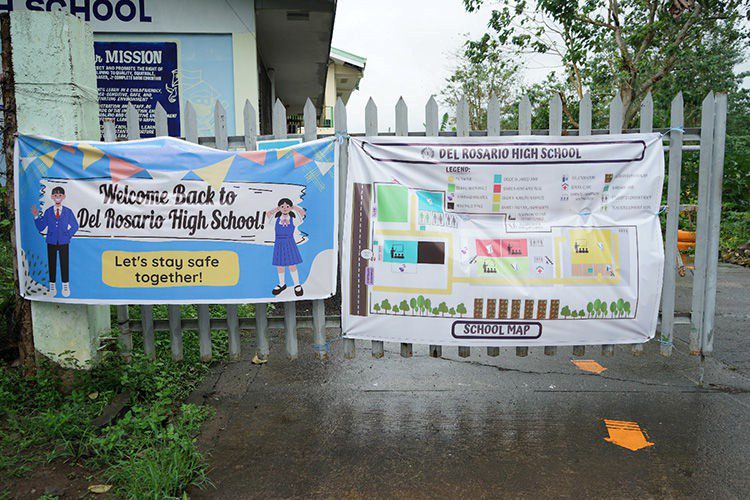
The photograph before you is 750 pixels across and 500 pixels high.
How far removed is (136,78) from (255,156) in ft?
17.4

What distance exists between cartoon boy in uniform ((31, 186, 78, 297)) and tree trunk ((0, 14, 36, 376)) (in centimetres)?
31

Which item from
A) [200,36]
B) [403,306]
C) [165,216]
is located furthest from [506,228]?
[200,36]

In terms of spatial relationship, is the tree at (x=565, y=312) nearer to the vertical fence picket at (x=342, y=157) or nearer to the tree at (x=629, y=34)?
the vertical fence picket at (x=342, y=157)

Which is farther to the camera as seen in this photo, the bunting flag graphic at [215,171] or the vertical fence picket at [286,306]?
the vertical fence picket at [286,306]

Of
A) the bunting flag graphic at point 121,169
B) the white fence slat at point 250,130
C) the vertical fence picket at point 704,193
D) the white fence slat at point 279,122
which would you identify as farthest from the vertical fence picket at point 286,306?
the vertical fence picket at point 704,193

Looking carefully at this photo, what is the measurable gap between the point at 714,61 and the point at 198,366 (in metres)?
20.8

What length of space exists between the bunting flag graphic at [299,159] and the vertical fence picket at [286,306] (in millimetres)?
220

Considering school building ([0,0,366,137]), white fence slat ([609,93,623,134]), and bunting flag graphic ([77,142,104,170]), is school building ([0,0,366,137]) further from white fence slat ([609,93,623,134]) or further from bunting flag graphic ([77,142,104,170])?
white fence slat ([609,93,623,134])

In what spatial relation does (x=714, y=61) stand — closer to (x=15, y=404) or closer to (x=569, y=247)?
(x=569, y=247)

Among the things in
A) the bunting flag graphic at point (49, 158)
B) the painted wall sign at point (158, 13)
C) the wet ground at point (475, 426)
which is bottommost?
the wet ground at point (475, 426)

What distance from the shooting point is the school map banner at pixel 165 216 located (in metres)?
3.55

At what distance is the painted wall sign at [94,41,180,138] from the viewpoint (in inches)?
305

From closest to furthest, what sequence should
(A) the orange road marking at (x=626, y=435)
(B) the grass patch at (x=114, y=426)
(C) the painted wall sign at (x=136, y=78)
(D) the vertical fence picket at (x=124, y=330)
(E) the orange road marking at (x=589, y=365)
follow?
(B) the grass patch at (x=114, y=426), (A) the orange road marking at (x=626, y=435), (D) the vertical fence picket at (x=124, y=330), (E) the orange road marking at (x=589, y=365), (C) the painted wall sign at (x=136, y=78)

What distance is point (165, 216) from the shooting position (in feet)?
11.7
